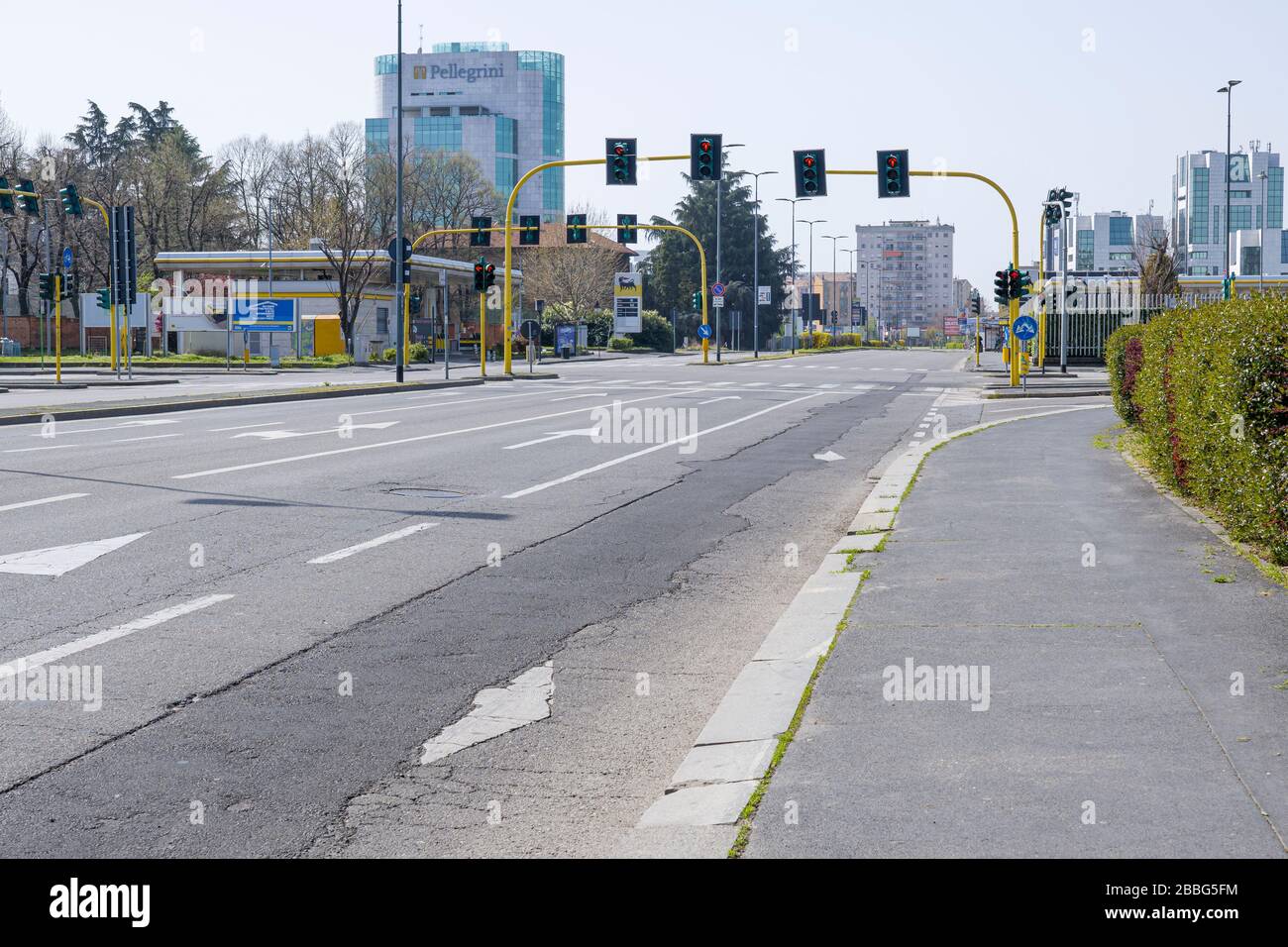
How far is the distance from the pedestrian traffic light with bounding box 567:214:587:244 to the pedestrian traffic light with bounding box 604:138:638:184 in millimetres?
10205

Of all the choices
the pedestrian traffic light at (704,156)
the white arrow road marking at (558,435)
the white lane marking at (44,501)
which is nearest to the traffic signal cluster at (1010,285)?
the pedestrian traffic light at (704,156)

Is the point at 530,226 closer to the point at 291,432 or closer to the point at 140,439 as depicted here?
the point at 291,432

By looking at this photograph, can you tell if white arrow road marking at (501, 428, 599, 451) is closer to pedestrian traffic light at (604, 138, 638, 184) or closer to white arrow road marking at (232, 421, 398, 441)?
white arrow road marking at (232, 421, 398, 441)

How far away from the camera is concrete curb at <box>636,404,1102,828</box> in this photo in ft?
15.2

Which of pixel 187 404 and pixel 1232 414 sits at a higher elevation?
pixel 1232 414

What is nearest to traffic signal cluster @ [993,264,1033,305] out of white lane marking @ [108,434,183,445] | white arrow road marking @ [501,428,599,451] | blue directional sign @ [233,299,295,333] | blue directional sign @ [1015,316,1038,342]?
blue directional sign @ [1015,316,1038,342]

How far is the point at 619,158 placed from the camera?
1405 inches

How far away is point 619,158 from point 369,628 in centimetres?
2948

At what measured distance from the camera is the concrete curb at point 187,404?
24.3 metres

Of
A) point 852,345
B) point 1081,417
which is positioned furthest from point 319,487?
point 852,345

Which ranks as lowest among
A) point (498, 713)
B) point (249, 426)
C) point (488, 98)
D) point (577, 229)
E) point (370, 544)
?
point (498, 713)

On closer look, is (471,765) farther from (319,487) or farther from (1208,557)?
(319,487)

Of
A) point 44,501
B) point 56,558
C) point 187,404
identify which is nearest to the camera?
point 56,558

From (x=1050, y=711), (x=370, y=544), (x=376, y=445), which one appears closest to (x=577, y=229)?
(x=376, y=445)
